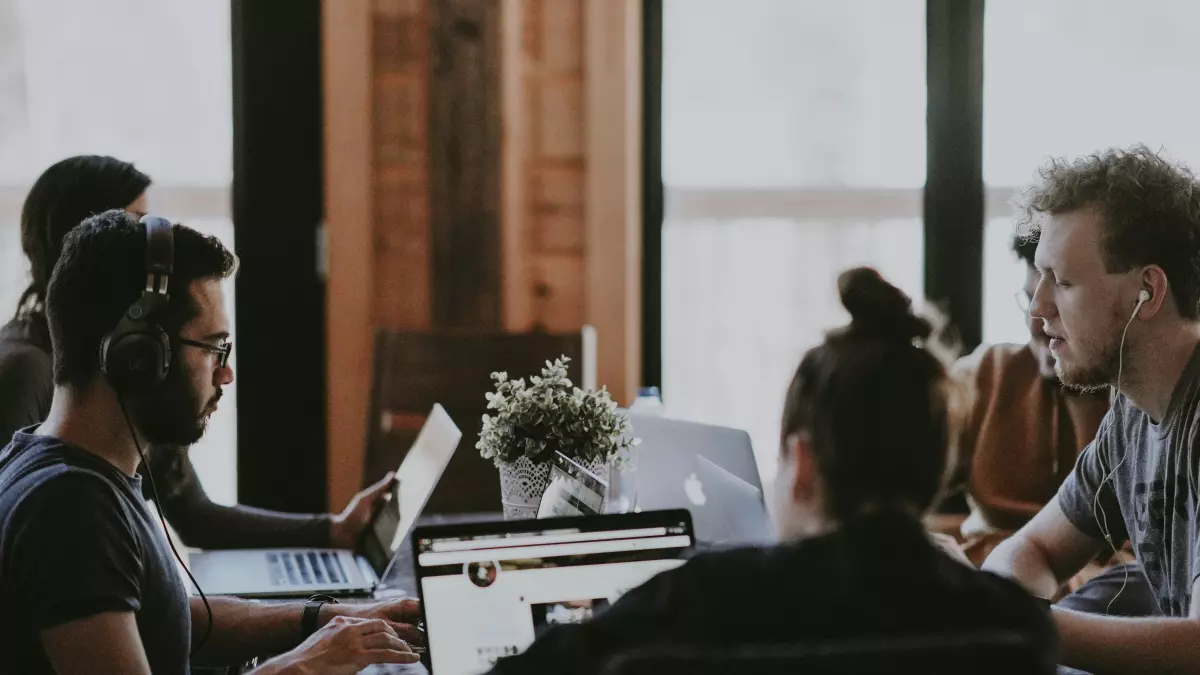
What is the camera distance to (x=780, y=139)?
327 cm

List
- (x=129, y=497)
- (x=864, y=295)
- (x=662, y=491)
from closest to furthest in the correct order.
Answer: (x=864, y=295), (x=129, y=497), (x=662, y=491)

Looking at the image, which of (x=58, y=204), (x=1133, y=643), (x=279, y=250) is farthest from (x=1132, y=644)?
(x=279, y=250)

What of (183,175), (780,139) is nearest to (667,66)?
(780,139)

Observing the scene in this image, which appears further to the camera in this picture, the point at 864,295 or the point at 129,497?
the point at 129,497

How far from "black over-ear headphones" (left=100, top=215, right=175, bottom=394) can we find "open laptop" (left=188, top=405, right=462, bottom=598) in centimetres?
52

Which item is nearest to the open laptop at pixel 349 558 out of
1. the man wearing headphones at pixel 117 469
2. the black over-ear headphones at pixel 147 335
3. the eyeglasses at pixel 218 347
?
the man wearing headphones at pixel 117 469

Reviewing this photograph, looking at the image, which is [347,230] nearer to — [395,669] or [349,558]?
[349,558]

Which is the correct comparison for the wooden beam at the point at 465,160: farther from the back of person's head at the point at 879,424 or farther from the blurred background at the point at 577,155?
the back of person's head at the point at 879,424

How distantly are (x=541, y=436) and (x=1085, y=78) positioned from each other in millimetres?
2210

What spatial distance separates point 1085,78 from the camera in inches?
127

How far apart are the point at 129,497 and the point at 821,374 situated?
0.80 metres

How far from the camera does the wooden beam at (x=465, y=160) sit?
3031 mm

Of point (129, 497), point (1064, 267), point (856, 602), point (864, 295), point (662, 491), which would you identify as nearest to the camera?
point (856, 602)

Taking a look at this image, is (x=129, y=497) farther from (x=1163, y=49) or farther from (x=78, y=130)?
(x=1163, y=49)
